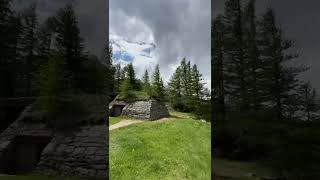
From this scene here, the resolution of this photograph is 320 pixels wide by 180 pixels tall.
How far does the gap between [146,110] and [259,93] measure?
54.5 inches

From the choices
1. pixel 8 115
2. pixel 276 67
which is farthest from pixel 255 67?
pixel 8 115

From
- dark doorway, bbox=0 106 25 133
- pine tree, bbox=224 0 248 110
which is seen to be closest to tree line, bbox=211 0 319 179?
pine tree, bbox=224 0 248 110

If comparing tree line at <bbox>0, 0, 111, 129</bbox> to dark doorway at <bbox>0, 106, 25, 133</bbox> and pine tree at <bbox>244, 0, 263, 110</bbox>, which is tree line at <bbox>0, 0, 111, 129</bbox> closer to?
dark doorway at <bbox>0, 106, 25, 133</bbox>

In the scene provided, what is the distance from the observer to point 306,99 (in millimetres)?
4949

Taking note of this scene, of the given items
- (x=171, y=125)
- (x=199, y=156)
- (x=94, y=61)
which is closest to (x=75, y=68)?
(x=94, y=61)

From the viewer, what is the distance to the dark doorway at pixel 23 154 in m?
5.97

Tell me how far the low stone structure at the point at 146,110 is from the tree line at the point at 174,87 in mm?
87

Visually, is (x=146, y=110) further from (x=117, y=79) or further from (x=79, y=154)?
(x=79, y=154)

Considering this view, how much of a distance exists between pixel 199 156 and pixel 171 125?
1.67 ft

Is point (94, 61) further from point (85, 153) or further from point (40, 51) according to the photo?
point (85, 153)

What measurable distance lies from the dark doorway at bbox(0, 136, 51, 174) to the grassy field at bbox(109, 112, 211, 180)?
91 cm

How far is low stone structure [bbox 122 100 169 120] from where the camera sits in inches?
227

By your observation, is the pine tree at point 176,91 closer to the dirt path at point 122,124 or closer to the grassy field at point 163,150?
the grassy field at point 163,150

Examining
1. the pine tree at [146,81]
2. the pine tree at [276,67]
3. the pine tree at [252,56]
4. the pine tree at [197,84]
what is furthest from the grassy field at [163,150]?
the pine tree at [276,67]
